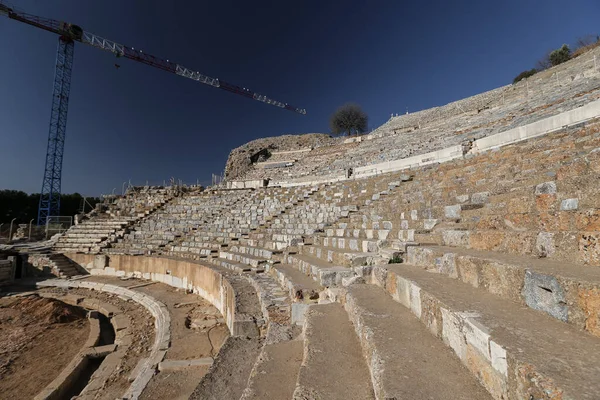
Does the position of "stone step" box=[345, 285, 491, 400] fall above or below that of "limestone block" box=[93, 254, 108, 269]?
above

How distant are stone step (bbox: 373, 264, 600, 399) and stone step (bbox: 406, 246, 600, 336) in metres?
0.05

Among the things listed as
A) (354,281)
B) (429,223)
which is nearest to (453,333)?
(354,281)

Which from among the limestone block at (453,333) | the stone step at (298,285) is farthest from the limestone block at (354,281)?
the limestone block at (453,333)

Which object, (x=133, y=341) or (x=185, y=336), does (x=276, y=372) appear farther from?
(x=133, y=341)

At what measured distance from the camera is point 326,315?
113 inches

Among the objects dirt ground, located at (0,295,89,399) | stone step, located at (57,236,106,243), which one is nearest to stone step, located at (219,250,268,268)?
dirt ground, located at (0,295,89,399)

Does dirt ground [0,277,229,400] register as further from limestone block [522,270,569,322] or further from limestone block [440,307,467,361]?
limestone block [522,270,569,322]

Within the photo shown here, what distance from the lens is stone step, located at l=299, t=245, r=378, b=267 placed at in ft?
13.2

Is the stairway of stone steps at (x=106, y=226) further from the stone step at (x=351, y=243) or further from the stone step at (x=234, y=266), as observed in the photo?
the stone step at (x=351, y=243)

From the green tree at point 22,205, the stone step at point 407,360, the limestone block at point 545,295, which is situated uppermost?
the green tree at point 22,205

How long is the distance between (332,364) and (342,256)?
113 inches

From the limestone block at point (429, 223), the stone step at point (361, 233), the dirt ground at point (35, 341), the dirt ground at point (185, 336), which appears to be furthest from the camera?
the stone step at point (361, 233)

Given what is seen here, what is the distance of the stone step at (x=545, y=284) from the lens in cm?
126

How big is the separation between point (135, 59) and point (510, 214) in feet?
182
